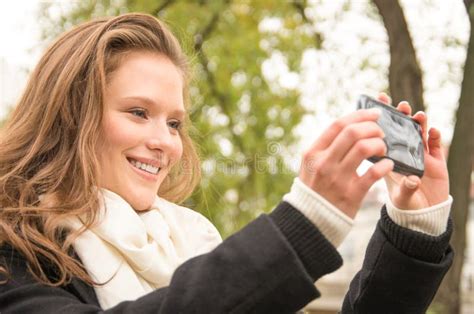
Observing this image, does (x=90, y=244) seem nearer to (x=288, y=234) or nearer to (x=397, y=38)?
(x=288, y=234)

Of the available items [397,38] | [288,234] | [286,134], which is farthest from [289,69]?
[288,234]

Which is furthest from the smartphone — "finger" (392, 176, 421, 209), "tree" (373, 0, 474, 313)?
"tree" (373, 0, 474, 313)

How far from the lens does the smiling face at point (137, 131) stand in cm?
210

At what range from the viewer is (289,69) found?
1093 cm

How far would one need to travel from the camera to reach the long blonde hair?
1914 mm

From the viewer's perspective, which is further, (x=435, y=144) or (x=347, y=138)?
(x=435, y=144)

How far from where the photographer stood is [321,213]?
4.78 ft

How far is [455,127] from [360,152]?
439cm

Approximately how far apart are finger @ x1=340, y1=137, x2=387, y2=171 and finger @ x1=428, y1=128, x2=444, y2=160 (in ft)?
1.88

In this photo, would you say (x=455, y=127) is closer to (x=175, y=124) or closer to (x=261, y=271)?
(x=175, y=124)

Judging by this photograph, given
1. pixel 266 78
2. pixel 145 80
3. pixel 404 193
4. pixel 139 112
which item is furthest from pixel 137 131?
pixel 266 78

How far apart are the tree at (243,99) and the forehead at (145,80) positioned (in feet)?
24.8

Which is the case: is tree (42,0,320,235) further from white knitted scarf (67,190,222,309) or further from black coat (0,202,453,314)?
black coat (0,202,453,314)

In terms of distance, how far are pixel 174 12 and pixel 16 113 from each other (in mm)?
7611
